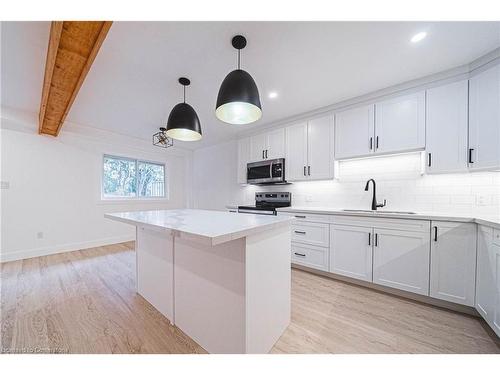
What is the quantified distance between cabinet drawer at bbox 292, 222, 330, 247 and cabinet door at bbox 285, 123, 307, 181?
792mm

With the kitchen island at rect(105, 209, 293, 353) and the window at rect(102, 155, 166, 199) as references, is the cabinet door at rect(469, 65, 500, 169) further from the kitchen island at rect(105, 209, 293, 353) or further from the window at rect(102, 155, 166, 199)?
the window at rect(102, 155, 166, 199)

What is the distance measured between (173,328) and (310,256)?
5.85 ft

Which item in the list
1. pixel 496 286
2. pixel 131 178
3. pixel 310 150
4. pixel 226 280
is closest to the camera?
pixel 226 280

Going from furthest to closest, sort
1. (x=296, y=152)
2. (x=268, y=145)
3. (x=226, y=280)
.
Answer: (x=268, y=145), (x=296, y=152), (x=226, y=280)

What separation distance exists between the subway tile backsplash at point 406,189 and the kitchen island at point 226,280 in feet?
5.70

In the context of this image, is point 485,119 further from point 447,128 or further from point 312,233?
point 312,233

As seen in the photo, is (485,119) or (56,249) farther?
(56,249)

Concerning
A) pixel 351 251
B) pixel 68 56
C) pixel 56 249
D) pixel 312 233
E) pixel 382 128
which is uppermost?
pixel 68 56

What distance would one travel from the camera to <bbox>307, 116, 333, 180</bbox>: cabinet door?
108 inches

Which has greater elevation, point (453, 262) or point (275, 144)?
point (275, 144)

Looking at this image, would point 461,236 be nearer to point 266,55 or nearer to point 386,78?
point 386,78

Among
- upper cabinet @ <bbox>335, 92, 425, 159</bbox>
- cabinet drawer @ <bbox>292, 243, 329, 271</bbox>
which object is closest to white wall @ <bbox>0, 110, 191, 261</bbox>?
cabinet drawer @ <bbox>292, 243, 329, 271</bbox>

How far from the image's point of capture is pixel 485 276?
1.51 metres

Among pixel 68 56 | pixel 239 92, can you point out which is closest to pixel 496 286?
pixel 239 92
